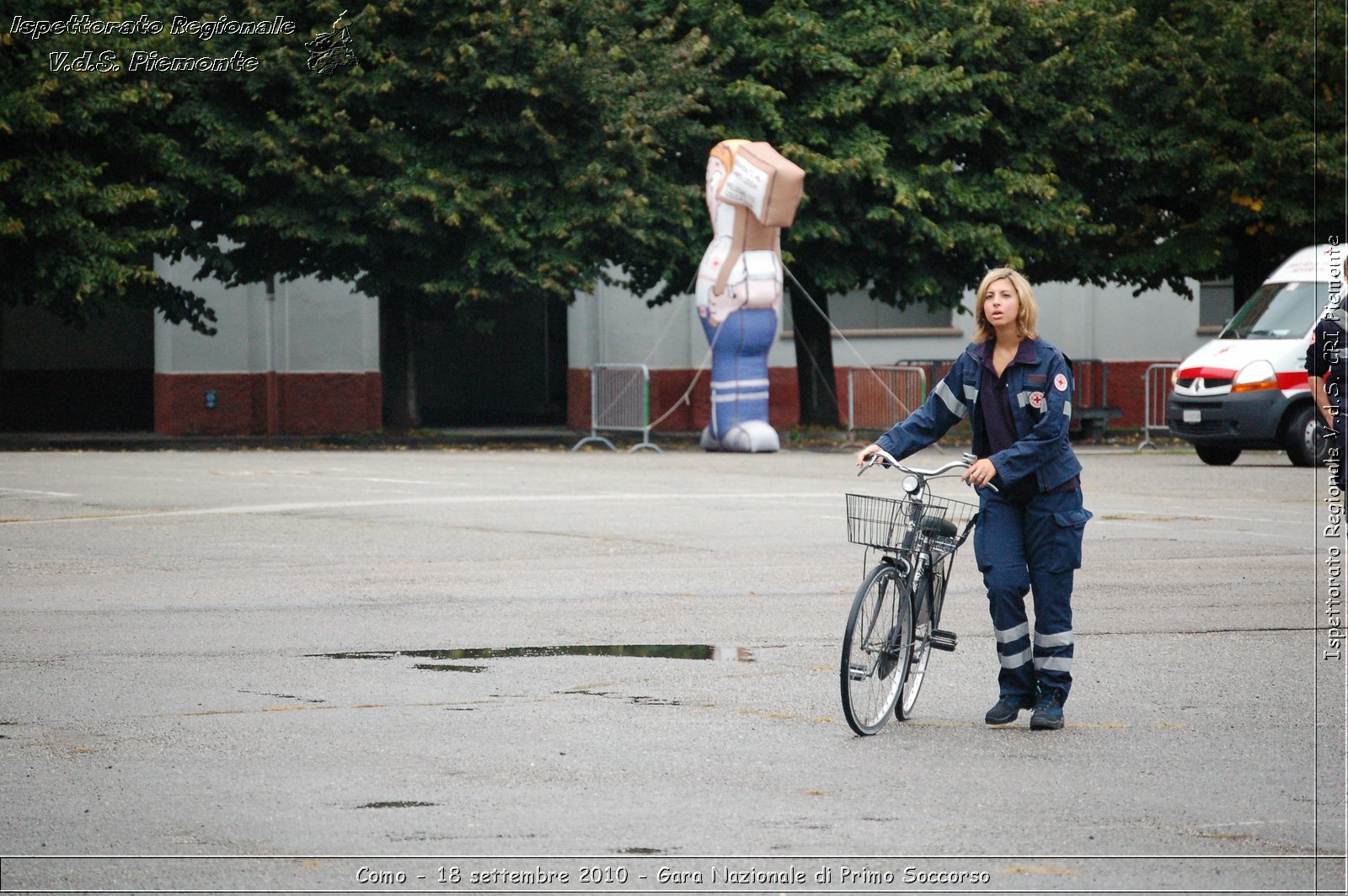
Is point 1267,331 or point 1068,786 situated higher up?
point 1267,331

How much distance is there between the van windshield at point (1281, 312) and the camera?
69.5ft

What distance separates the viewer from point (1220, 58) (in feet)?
93.8

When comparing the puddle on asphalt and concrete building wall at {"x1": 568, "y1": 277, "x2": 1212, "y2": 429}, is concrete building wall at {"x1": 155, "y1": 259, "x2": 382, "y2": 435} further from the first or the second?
the puddle on asphalt

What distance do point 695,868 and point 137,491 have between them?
1320cm

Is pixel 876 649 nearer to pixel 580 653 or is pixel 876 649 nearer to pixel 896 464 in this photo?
pixel 896 464

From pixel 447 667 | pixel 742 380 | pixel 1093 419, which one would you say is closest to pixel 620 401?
pixel 742 380

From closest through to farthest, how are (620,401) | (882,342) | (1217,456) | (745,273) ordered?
(1217,456) → (745,273) → (620,401) → (882,342)

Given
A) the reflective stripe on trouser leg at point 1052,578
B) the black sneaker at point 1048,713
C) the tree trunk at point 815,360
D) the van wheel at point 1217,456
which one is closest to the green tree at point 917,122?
the tree trunk at point 815,360

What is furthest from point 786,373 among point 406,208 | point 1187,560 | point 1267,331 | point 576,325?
point 1187,560

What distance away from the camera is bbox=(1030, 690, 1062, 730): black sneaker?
6.87 metres

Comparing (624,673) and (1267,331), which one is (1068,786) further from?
(1267,331)

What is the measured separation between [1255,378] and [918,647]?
14794mm

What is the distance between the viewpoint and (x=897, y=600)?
22.8 feet

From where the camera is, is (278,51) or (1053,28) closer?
(278,51)
